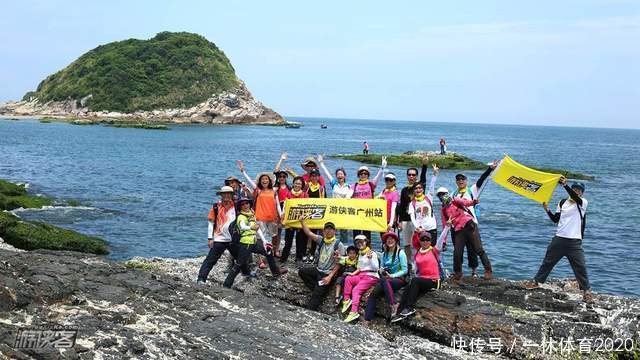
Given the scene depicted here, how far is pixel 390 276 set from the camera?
1246 centimetres

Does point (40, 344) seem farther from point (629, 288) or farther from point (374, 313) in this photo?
point (629, 288)

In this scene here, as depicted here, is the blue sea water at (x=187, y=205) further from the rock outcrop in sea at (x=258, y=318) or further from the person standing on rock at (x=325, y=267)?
the person standing on rock at (x=325, y=267)

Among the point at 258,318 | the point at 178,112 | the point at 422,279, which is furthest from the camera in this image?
the point at 178,112

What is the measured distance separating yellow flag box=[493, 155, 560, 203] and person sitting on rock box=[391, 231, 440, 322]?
3.58 meters

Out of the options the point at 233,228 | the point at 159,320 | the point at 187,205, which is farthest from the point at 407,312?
the point at 187,205

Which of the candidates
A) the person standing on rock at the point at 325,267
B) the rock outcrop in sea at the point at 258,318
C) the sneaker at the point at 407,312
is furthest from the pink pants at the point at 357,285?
the sneaker at the point at 407,312

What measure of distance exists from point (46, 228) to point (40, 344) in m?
16.3

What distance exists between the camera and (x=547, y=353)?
448 inches

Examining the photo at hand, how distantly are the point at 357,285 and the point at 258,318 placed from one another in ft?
8.87

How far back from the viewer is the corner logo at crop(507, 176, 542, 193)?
48.0 ft

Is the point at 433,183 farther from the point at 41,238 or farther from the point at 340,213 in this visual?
the point at 41,238

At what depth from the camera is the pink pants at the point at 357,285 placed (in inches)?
501

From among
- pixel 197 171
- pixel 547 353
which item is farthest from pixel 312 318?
pixel 197 171

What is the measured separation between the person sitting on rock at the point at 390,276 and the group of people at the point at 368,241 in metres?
0.02
